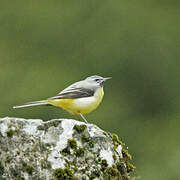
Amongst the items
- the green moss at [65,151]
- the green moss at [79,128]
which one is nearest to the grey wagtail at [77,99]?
the green moss at [79,128]

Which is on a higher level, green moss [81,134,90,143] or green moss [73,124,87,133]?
green moss [73,124,87,133]

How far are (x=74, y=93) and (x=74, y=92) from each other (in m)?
0.02

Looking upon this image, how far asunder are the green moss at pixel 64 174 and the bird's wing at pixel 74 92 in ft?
10.0

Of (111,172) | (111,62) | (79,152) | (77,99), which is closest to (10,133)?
(79,152)

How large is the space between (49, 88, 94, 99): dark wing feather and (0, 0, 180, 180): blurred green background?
15323mm

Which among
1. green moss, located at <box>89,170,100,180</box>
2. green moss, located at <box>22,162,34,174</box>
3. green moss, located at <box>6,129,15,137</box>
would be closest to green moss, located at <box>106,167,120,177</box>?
green moss, located at <box>89,170,100,180</box>

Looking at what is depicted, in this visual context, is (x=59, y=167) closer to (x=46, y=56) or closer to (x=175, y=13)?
(x=46, y=56)

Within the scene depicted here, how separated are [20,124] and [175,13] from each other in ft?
142

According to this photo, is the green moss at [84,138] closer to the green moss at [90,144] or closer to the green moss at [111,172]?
the green moss at [90,144]

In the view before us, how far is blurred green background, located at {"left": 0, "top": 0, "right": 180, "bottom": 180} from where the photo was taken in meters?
33.6

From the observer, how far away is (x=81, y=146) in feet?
24.4

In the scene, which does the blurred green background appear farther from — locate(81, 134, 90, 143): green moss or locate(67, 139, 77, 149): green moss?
locate(67, 139, 77, 149): green moss

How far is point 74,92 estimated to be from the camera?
1033cm

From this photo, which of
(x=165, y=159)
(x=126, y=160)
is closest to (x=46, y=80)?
(x=165, y=159)
